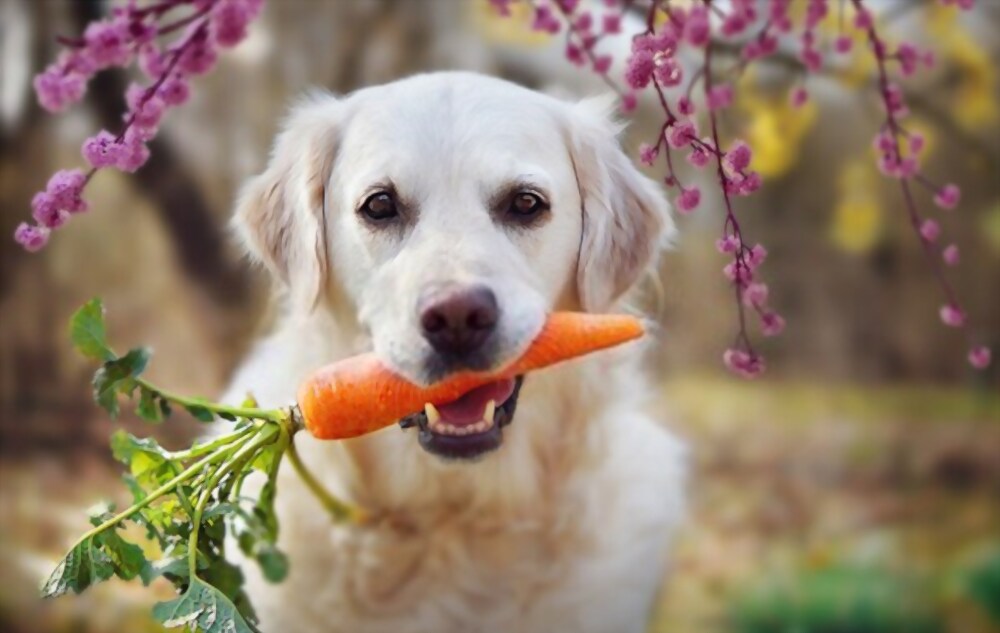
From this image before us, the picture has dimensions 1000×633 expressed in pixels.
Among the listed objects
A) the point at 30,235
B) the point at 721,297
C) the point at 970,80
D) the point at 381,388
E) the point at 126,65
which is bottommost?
the point at 721,297

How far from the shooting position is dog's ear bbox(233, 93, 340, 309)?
5.83ft

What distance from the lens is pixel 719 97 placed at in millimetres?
1575

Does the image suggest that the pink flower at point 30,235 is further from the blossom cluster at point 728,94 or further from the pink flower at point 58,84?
the blossom cluster at point 728,94

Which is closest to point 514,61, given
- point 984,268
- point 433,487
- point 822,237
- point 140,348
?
point 822,237

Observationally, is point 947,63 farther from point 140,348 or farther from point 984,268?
point 140,348

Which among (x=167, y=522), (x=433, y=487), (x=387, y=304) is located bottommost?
(x=433, y=487)

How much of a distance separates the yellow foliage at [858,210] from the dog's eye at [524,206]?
2393 mm

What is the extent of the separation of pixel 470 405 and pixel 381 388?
0.15 metres

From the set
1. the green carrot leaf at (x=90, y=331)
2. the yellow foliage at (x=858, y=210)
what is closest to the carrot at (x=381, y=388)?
the green carrot leaf at (x=90, y=331)

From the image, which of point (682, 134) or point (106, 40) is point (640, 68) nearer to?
point (682, 134)

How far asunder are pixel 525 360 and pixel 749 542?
2.25m

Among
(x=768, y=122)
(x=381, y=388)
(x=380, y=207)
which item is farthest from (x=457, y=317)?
(x=768, y=122)

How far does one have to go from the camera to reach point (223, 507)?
1469 millimetres

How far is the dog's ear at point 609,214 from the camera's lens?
5.82ft
